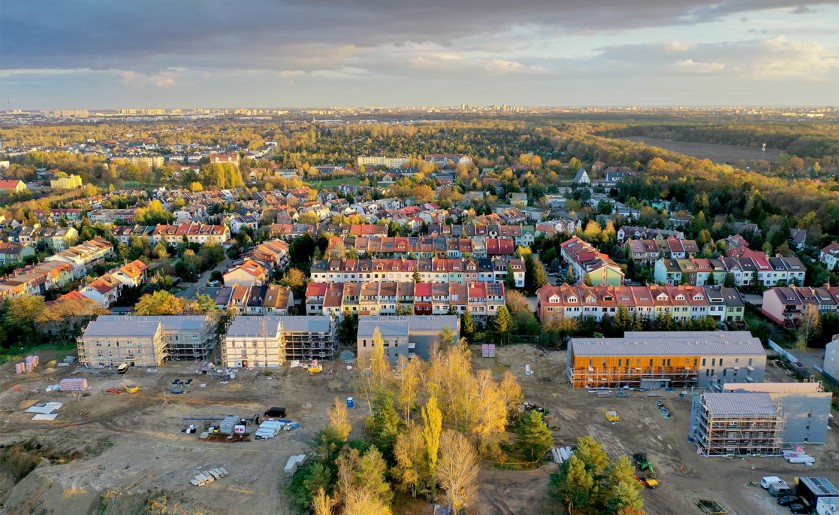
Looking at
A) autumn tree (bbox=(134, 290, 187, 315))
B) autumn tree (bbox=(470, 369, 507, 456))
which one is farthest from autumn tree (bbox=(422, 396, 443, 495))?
autumn tree (bbox=(134, 290, 187, 315))

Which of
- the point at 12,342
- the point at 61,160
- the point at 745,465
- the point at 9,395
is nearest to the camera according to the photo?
the point at 745,465

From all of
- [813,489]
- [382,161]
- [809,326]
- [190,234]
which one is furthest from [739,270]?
[382,161]

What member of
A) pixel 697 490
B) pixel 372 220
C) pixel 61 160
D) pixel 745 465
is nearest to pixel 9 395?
pixel 697 490

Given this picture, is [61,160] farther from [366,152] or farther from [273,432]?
[273,432]

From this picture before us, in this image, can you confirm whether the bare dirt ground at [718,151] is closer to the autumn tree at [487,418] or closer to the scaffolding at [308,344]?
the scaffolding at [308,344]

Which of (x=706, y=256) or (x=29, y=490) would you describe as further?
(x=706, y=256)

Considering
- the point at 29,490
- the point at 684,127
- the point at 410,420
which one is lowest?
the point at 29,490

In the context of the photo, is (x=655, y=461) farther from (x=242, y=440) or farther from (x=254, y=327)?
(x=254, y=327)
